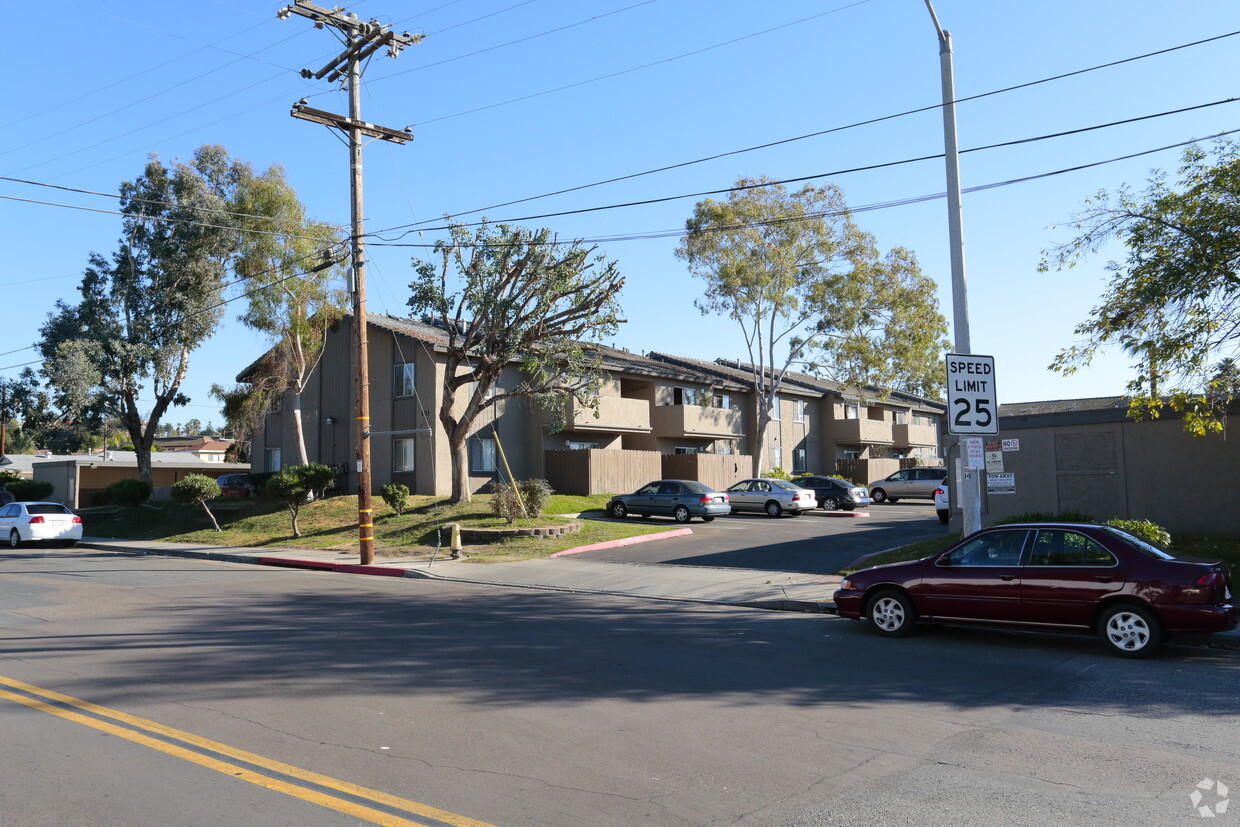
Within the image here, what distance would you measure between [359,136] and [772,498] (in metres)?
19.6

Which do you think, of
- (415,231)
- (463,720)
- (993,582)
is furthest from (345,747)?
(415,231)

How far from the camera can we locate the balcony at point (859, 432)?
50.3 meters

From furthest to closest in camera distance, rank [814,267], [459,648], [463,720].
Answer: [814,267] < [459,648] < [463,720]

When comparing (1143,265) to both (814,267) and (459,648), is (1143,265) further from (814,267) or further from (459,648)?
(814,267)

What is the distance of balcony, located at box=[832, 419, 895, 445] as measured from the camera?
50281 mm

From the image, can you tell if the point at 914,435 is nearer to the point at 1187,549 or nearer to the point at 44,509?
the point at 1187,549

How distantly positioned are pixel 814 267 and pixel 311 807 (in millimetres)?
37970

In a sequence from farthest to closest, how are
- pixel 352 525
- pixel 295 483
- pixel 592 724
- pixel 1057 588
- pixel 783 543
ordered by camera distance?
pixel 352 525 < pixel 295 483 < pixel 783 543 < pixel 1057 588 < pixel 592 724

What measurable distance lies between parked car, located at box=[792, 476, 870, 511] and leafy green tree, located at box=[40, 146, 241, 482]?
24.8m

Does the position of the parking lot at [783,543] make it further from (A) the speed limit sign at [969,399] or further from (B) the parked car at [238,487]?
(B) the parked car at [238,487]

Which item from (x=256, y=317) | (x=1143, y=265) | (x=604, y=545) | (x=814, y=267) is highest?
(x=814, y=267)

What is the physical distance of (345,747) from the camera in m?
6.38

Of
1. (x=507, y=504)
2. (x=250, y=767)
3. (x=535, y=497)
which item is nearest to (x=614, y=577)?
(x=507, y=504)

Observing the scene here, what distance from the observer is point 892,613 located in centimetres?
1122
